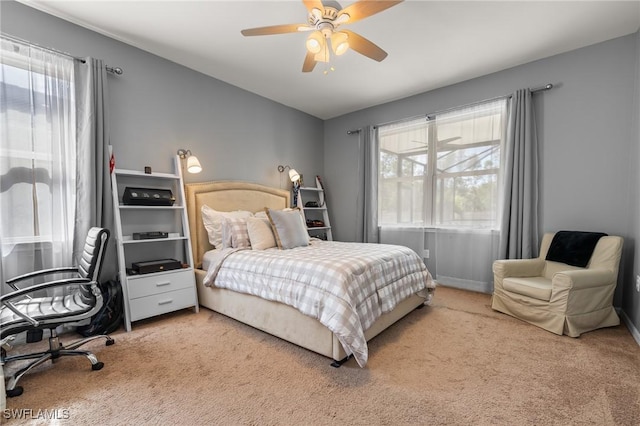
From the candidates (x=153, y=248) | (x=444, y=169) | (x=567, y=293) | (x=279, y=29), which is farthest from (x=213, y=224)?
(x=567, y=293)

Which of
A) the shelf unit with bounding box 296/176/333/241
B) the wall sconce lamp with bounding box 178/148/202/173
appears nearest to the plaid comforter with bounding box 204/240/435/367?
the wall sconce lamp with bounding box 178/148/202/173

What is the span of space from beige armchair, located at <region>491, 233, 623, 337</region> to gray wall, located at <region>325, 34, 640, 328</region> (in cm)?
21

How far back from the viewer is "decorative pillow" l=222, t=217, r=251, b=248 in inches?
125

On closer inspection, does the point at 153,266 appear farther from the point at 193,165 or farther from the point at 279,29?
the point at 279,29

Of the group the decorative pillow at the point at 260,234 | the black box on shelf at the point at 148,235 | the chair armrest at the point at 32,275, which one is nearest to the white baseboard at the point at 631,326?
the decorative pillow at the point at 260,234

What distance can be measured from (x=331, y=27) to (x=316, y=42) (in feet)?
0.52

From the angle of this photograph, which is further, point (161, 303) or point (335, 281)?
point (161, 303)

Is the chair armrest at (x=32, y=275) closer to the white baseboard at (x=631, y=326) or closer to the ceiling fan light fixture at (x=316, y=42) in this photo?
the ceiling fan light fixture at (x=316, y=42)

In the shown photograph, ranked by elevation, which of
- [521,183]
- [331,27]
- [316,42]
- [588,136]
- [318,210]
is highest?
[331,27]

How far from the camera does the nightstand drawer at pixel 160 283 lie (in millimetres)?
2662

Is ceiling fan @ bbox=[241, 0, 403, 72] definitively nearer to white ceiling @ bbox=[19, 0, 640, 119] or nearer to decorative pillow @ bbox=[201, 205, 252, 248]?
white ceiling @ bbox=[19, 0, 640, 119]

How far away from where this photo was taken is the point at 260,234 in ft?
10.3

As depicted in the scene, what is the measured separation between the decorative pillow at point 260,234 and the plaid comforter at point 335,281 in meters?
0.13

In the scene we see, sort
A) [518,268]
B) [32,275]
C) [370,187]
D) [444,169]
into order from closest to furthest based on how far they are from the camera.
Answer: [32,275], [518,268], [444,169], [370,187]
